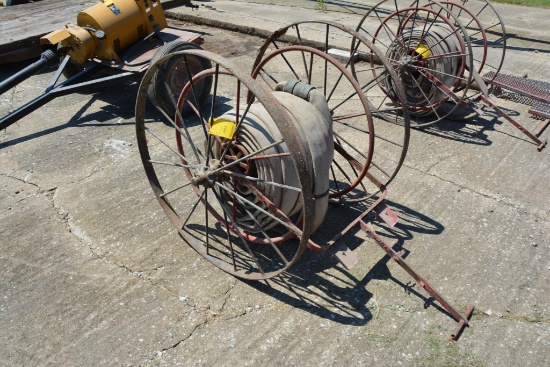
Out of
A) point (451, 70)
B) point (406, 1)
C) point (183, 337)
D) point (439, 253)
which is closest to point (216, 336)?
point (183, 337)

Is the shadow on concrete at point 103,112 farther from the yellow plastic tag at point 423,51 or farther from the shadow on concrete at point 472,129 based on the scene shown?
the shadow on concrete at point 472,129

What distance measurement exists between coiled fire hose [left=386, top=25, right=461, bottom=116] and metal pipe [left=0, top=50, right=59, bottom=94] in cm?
462

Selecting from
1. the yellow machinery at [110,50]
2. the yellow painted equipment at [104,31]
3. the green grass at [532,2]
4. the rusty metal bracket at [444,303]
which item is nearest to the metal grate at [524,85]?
the yellow machinery at [110,50]

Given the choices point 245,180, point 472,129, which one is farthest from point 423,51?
point 245,180

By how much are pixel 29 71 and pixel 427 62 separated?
17.3ft

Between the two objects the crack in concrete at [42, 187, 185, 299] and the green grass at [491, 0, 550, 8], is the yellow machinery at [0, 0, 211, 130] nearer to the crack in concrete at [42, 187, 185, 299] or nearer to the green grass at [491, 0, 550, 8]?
the crack in concrete at [42, 187, 185, 299]

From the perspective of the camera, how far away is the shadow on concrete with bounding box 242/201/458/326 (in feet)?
13.0

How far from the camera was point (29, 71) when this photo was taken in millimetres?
6711

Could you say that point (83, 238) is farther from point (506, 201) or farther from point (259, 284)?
point (506, 201)

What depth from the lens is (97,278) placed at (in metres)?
4.27

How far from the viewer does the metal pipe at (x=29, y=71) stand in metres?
6.62

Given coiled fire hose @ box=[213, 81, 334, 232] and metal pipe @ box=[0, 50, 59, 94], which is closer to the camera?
coiled fire hose @ box=[213, 81, 334, 232]

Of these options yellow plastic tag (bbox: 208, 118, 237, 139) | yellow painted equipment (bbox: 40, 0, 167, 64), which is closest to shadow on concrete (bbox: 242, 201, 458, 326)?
yellow plastic tag (bbox: 208, 118, 237, 139)

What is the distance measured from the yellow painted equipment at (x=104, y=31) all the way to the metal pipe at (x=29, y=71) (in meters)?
0.19
